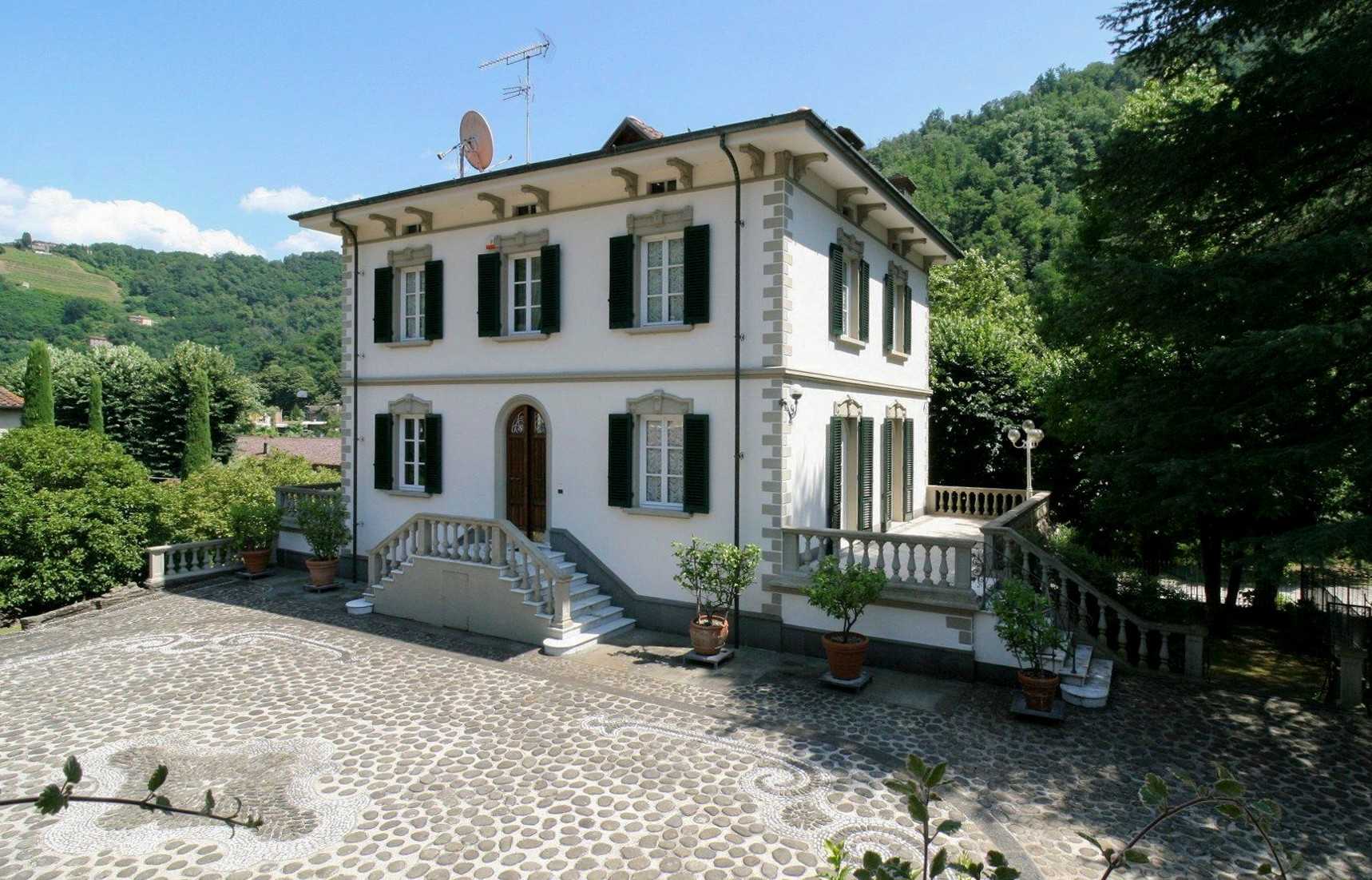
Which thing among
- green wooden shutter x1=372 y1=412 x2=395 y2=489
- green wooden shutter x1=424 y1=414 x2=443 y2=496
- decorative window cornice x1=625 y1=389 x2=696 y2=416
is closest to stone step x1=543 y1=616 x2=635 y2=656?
decorative window cornice x1=625 y1=389 x2=696 y2=416

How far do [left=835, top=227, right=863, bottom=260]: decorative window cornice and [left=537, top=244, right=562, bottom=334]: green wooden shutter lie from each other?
5127 millimetres

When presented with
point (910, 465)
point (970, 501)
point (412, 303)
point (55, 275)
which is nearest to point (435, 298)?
point (412, 303)

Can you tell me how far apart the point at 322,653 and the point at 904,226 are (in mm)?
13697

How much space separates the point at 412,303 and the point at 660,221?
262 inches

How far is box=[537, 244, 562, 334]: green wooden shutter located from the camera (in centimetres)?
1447

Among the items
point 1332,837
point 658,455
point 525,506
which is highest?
point 658,455

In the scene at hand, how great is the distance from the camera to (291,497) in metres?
18.9

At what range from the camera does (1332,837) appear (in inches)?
272

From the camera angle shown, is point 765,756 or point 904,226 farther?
Answer: point 904,226

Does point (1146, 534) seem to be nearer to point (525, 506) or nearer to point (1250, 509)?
point (1250, 509)

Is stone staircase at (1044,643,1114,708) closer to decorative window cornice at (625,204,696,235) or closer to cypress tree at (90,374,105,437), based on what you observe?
decorative window cornice at (625,204,696,235)

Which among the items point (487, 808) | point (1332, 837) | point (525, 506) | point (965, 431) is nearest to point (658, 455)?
point (525, 506)

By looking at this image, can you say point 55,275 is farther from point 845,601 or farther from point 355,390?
point 845,601

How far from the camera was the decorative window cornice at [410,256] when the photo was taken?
53.6 feet
